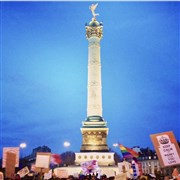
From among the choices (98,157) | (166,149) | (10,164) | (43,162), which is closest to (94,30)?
(98,157)

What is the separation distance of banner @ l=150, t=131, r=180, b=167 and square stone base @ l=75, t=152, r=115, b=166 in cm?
3350

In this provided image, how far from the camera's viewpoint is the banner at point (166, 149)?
494 inches

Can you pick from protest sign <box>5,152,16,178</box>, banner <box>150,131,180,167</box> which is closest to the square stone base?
protest sign <box>5,152,16,178</box>

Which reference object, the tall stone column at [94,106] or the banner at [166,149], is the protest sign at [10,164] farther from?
the tall stone column at [94,106]

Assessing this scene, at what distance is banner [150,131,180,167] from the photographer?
1255 centimetres

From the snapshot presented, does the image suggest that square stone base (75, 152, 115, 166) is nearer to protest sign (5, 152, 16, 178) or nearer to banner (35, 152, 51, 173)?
banner (35, 152, 51, 173)

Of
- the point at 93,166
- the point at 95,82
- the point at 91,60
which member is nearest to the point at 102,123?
the point at 95,82

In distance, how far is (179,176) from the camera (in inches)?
488

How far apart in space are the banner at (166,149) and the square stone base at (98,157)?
33.5m

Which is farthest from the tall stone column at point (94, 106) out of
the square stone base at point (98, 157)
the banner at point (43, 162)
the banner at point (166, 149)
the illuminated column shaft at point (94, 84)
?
the banner at point (166, 149)

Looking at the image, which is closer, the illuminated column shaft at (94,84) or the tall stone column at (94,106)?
the tall stone column at (94,106)

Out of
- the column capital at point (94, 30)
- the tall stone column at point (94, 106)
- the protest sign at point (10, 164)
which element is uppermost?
the column capital at point (94, 30)

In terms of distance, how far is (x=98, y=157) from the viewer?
45750 mm

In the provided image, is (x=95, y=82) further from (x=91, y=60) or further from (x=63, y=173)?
(x=63, y=173)
